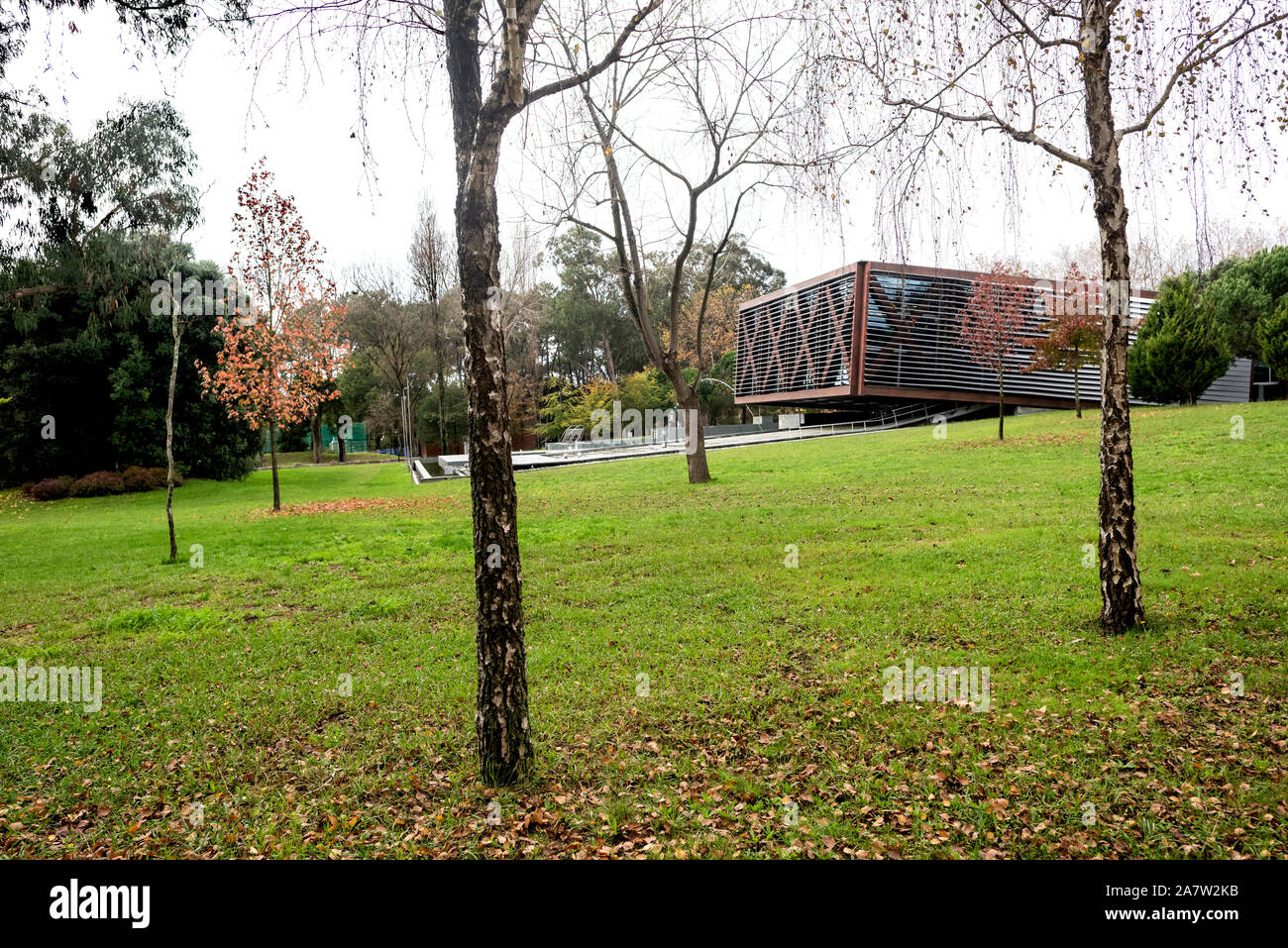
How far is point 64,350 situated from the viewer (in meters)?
23.3

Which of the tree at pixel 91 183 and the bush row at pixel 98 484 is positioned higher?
the tree at pixel 91 183

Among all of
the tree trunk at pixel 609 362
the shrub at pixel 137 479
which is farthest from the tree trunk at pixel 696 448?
the tree trunk at pixel 609 362

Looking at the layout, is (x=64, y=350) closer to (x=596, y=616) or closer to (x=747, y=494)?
(x=747, y=494)

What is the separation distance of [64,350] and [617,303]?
120 ft

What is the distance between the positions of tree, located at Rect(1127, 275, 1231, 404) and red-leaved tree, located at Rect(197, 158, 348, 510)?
99.8 feet

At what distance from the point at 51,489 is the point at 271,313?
11258mm

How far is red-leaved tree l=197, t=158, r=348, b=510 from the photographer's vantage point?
55.4ft

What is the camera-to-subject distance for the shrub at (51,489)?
864 inches

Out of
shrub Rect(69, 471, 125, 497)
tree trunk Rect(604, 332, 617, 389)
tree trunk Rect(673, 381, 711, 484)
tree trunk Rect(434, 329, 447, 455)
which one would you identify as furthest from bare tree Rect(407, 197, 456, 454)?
tree trunk Rect(604, 332, 617, 389)

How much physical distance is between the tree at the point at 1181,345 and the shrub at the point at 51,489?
39.0m

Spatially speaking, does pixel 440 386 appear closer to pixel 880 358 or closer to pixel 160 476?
A: pixel 160 476

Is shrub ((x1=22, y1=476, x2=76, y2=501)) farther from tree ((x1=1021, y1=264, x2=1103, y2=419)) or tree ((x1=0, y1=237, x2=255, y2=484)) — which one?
tree ((x1=1021, y1=264, x2=1103, y2=419))

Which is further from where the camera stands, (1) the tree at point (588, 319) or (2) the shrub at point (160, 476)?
(1) the tree at point (588, 319)

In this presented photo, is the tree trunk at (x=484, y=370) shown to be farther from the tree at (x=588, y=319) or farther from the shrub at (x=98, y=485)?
the tree at (x=588, y=319)
